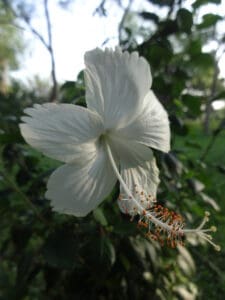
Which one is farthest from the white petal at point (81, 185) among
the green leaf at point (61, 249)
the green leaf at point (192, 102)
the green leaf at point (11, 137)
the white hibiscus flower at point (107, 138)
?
the green leaf at point (192, 102)

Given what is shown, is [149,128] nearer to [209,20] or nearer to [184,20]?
[184,20]

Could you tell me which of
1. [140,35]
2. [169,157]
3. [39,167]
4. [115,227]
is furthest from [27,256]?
[140,35]

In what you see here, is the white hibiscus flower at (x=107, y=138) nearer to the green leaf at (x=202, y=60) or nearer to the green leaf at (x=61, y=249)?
the green leaf at (x=61, y=249)

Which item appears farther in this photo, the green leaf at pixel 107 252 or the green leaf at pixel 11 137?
the green leaf at pixel 107 252

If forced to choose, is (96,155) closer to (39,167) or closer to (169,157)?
(169,157)

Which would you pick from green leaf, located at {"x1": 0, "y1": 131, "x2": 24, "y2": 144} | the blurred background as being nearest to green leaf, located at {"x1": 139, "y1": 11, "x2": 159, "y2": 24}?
the blurred background

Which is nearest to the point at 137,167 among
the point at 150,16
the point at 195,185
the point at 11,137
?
the point at 11,137

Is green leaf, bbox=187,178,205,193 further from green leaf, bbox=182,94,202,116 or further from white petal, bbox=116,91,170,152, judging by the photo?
white petal, bbox=116,91,170,152
